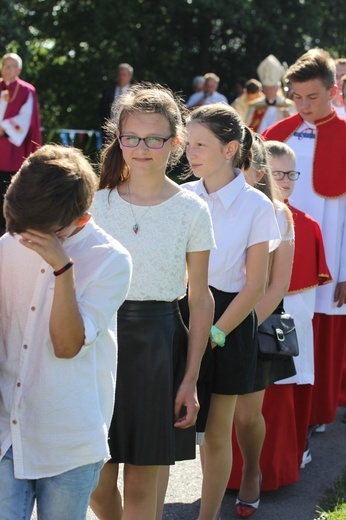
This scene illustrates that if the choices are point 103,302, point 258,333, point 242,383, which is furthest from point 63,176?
point 258,333

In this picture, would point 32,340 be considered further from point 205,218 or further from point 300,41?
point 300,41

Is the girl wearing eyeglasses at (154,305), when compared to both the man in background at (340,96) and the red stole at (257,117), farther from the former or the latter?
the red stole at (257,117)

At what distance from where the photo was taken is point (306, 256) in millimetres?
5016

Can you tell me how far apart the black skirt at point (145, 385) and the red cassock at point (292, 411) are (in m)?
1.49

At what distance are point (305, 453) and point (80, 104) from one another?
64.7 ft

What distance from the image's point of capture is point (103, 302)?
105 inches

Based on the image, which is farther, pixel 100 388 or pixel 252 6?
pixel 252 6

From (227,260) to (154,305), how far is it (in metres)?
0.67

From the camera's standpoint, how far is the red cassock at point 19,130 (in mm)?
11156

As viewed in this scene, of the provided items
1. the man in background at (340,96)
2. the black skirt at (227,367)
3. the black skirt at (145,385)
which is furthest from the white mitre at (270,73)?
the black skirt at (145,385)

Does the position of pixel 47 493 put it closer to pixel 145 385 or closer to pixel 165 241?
pixel 145 385

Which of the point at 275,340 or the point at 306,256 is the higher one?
the point at 306,256

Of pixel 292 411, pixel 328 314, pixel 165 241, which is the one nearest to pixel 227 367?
pixel 165 241

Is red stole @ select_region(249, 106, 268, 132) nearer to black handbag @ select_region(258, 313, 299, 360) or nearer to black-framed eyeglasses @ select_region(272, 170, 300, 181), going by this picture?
black-framed eyeglasses @ select_region(272, 170, 300, 181)
